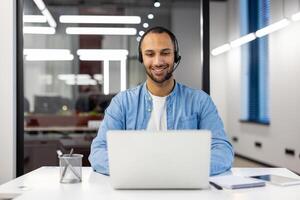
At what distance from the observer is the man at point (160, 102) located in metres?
2.09

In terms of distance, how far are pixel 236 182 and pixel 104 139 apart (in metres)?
0.70

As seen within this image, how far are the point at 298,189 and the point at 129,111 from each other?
95 cm

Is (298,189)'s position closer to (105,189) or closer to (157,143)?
(157,143)

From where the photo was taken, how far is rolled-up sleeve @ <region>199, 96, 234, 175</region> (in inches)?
70.3

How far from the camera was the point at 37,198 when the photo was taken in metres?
1.40

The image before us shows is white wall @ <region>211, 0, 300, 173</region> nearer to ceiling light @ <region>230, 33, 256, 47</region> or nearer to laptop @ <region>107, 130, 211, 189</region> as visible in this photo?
ceiling light @ <region>230, 33, 256, 47</region>

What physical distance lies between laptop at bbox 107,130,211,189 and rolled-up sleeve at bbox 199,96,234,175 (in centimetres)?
35

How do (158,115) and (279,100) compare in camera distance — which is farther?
(279,100)

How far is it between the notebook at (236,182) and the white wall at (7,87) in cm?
218

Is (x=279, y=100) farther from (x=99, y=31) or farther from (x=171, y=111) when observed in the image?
(x=171, y=111)

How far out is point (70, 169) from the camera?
65.6 inches

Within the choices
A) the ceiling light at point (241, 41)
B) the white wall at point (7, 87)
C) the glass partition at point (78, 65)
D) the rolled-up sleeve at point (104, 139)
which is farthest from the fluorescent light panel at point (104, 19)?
the ceiling light at point (241, 41)

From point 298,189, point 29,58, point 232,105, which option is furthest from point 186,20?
point 232,105

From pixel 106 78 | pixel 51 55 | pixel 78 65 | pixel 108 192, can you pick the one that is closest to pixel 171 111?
pixel 108 192
